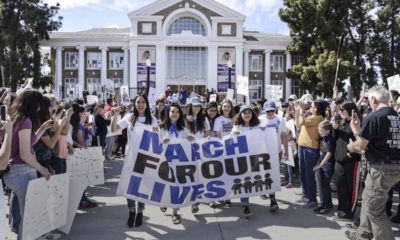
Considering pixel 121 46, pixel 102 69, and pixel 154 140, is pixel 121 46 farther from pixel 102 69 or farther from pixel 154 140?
pixel 154 140

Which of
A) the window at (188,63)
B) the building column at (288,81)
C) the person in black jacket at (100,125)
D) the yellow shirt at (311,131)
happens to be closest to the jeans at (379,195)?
the yellow shirt at (311,131)

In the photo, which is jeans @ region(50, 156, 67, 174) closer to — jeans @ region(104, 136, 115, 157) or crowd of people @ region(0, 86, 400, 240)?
crowd of people @ region(0, 86, 400, 240)

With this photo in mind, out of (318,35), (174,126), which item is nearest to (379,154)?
(174,126)

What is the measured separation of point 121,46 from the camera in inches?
2031

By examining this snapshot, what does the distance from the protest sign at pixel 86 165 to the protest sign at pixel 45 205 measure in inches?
60.3

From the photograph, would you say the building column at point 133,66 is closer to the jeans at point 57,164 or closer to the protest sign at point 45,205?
the jeans at point 57,164

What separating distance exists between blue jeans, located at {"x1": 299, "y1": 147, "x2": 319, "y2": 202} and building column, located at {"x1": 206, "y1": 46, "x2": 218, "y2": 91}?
42.2 meters

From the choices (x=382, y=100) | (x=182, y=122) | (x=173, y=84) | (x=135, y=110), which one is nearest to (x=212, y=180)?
(x=182, y=122)

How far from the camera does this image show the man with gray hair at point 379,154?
5387 millimetres

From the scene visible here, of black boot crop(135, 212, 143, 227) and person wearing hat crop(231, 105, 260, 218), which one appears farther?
person wearing hat crop(231, 105, 260, 218)

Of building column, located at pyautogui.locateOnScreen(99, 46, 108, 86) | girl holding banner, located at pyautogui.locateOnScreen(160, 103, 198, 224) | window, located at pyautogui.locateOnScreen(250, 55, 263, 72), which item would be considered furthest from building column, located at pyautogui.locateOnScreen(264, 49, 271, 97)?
girl holding banner, located at pyautogui.locateOnScreen(160, 103, 198, 224)

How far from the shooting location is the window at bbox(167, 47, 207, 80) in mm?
50594

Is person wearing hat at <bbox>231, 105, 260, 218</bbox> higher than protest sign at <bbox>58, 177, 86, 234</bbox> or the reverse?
higher

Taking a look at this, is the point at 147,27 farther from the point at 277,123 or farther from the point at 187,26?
the point at 277,123
